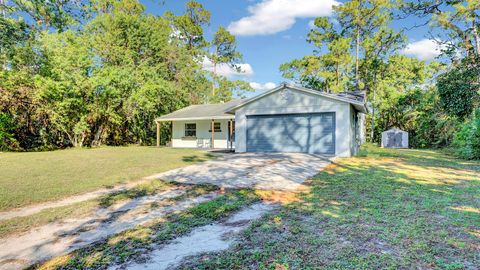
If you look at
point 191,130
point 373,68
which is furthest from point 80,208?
point 373,68

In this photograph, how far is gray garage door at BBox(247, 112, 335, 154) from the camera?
13.0 m

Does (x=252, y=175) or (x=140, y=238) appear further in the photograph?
(x=252, y=175)

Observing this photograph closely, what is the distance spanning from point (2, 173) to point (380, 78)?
108 ft

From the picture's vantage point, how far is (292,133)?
45.3ft

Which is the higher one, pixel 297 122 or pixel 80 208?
pixel 297 122

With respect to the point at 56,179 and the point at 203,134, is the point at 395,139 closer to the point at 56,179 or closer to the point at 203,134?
the point at 203,134

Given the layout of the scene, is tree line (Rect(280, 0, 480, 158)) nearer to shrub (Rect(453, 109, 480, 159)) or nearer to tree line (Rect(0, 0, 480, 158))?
tree line (Rect(0, 0, 480, 158))

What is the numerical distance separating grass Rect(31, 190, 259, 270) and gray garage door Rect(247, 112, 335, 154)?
882 centimetres

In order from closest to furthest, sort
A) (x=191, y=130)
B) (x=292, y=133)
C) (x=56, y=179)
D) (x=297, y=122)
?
(x=56, y=179), (x=297, y=122), (x=292, y=133), (x=191, y=130)

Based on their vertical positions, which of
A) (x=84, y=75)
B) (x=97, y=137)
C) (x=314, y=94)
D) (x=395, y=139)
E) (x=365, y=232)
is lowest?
(x=365, y=232)

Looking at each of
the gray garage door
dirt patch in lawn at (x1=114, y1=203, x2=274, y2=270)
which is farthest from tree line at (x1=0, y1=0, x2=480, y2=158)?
the gray garage door

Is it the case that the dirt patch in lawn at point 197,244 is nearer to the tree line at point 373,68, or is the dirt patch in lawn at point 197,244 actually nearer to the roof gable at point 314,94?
the roof gable at point 314,94

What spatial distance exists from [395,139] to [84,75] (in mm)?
23653

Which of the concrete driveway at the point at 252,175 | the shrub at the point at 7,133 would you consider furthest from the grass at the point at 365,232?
the shrub at the point at 7,133
